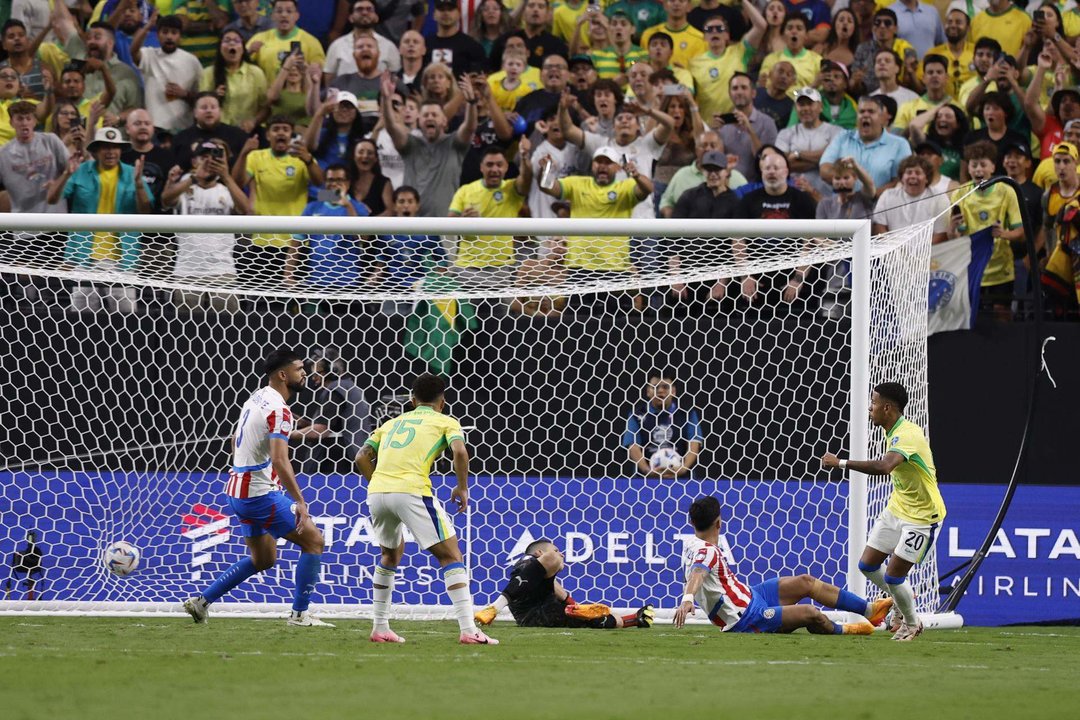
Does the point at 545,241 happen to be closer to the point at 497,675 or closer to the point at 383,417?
the point at 383,417

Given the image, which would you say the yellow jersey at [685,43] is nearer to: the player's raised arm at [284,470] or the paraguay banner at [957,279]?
the paraguay banner at [957,279]

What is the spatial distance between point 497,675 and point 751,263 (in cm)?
553

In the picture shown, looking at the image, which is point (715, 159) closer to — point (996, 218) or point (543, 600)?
point (996, 218)

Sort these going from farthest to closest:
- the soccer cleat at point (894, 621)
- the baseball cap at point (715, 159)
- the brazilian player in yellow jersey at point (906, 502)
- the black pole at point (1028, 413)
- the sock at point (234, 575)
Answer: the baseball cap at point (715, 159), the black pole at point (1028, 413), the soccer cleat at point (894, 621), the sock at point (234, 575), the brazilian player in yellow jersey at point (906, 502)

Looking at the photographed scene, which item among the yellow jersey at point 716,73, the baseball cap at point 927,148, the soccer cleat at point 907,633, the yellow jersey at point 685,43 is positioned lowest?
the soccer cleat at point 907,633

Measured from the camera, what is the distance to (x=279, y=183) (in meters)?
14.5

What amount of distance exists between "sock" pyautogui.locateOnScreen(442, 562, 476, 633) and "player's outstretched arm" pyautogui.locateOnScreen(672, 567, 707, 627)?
1278 mm

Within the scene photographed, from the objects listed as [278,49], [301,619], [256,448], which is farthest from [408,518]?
[278,49]

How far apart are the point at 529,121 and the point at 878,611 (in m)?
6.63

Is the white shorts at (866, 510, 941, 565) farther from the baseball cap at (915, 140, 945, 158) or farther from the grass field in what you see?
the baseball cap at (915, 140, 945, 158)

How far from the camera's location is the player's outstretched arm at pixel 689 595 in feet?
30.1

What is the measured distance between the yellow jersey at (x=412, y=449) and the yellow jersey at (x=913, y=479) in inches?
118

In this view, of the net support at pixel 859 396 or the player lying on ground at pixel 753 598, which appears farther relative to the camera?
the net support at pixel 859 396

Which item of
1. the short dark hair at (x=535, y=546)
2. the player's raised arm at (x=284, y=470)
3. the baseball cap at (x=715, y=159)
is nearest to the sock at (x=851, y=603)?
the short dark hair at (x=535, y=546)
